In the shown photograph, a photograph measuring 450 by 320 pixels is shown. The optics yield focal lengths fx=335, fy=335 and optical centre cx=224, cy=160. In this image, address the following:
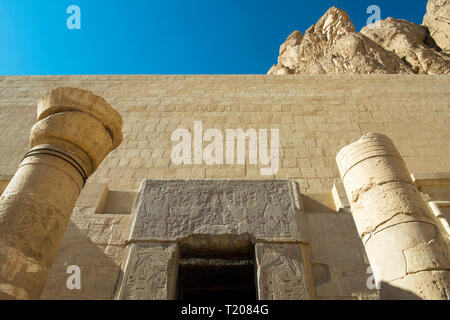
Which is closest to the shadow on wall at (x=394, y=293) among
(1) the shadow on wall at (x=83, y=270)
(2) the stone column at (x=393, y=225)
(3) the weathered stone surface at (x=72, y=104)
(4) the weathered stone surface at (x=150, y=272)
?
(2) the stone column at (x=393, y=225)

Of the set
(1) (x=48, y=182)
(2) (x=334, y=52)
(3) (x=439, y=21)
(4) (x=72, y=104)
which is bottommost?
(1) (x=48, y=182)

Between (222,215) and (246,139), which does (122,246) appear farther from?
(246,139)

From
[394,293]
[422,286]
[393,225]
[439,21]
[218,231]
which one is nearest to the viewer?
[422,286]

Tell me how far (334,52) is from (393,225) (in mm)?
10245

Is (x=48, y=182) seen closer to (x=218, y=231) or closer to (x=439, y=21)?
(x=218, y=231)

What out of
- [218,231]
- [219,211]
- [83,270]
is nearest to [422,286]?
[218,231]

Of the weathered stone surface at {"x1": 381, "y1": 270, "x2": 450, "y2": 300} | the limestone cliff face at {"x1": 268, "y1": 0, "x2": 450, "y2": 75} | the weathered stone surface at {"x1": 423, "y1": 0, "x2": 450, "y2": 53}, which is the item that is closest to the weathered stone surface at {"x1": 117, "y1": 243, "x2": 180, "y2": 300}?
the weathered stone surface at {"x1": 381, "y1": 270, "x2": 450, "y2": 300}

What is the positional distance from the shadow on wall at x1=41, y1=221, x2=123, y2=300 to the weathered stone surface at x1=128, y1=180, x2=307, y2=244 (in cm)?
36

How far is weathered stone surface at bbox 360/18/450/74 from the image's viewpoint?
1129 cm

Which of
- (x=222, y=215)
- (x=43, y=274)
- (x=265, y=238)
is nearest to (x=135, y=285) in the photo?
(x=43, y=274)

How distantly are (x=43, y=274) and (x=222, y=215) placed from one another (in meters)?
1.89

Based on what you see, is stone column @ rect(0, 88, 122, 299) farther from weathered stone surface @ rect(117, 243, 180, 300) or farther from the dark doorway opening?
the dark doorway opening

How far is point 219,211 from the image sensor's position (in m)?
3.95
